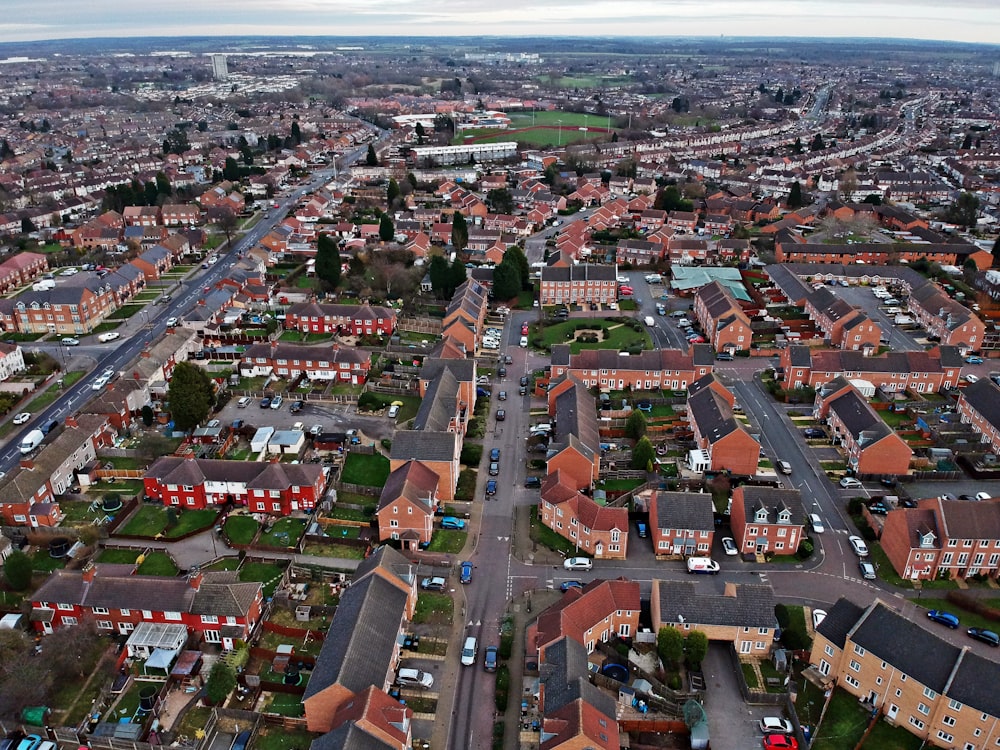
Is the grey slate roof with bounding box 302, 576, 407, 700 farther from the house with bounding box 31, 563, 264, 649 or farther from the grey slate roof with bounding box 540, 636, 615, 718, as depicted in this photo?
the grey slate roof with bounding box 540, 636, 615, 718

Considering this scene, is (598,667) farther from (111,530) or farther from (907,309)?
(907,309)

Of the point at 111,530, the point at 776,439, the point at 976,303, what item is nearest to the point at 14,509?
the point at 111,530

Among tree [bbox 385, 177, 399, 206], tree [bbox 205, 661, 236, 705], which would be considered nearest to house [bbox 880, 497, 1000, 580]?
tree [bbox 205, 661, 236, 705]

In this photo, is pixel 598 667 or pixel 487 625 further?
pixel 487 625

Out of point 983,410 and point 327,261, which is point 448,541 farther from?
point 327,261

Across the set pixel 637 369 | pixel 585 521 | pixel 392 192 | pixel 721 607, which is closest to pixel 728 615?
pixel 721 607

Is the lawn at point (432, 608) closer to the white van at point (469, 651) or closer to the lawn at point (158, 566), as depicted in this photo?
the white van at point (469, 651)
